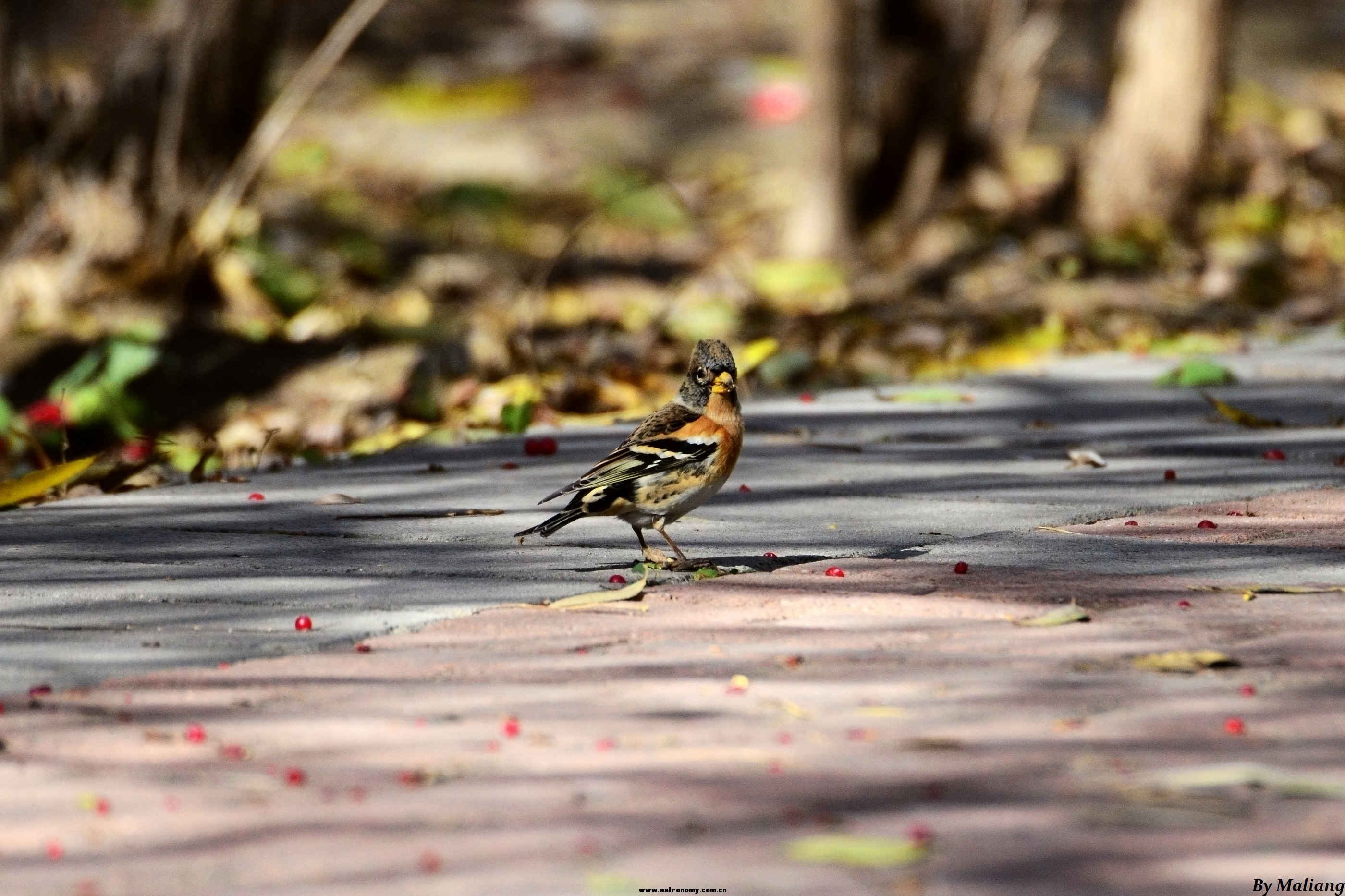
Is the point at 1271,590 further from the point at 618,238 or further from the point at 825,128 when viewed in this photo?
A: the point at 618,238

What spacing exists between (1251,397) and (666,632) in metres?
3.59

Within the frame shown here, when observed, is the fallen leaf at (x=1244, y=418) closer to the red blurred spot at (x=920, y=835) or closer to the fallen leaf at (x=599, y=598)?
the fallen leaf at (x=599, y=598)

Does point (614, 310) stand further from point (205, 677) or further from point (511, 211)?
point (205, 677)

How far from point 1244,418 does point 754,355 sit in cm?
184

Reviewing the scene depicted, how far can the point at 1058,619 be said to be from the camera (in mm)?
3137

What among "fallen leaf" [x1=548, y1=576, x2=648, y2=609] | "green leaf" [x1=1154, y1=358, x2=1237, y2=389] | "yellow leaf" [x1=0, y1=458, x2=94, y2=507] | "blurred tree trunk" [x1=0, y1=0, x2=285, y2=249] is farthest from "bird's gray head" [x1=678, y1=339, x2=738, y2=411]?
"blurred tree trunk" [x1=0, y1=0, x2=285, y2=249]

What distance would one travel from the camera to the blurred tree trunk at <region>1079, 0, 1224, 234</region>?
8.98 m

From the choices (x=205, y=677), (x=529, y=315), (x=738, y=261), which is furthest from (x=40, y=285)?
(x=205, y=677)

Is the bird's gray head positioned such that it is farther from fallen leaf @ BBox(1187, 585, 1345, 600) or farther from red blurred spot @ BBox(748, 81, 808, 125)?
red blurred spot @ BBox(748, 81, 808, 125)

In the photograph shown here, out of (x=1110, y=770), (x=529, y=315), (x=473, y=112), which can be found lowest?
(x=1110, y=770)

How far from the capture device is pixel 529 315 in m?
6.77

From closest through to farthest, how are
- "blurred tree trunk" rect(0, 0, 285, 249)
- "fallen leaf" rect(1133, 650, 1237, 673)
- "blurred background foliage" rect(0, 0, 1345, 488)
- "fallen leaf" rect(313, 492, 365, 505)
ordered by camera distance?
1. "fallen leaf" rect(1133, 650, 1237, 673)
2. "fallen leaf" rect(313, 492, 365, 505)
3. "blurred background foliage" rect(0, 0, 1345, 488)
4. "blurred tree trunk" rect(0, 0, 285, 249)

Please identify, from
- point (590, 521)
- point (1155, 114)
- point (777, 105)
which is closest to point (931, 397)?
point (590, 521)

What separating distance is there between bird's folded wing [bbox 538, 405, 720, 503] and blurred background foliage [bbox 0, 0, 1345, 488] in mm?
1861
